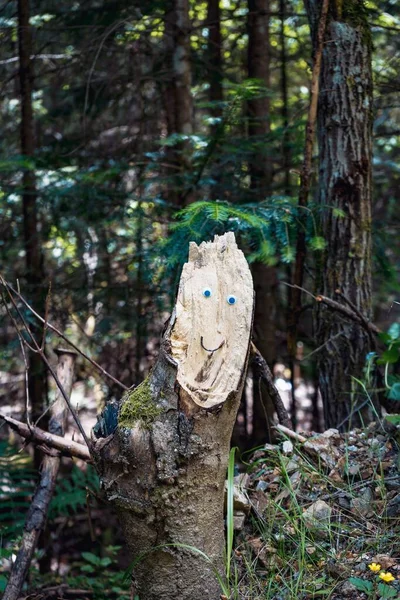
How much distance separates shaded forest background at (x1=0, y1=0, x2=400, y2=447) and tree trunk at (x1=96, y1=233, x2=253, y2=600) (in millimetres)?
1405

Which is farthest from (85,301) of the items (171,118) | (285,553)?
(285,553)

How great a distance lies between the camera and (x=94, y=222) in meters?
6.30

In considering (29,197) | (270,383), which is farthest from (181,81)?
(270,383)

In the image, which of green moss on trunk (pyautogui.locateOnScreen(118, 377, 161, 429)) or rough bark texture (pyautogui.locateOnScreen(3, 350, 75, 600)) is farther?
rough bark texture (pyautogui.locateOnScreen(3, 350, 75, 600))

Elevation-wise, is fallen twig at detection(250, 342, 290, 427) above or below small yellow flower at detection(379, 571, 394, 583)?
above

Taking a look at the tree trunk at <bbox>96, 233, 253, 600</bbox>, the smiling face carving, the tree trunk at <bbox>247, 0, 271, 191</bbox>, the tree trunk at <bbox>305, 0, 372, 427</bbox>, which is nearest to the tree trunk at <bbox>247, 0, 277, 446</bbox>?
the tree trunk at <bbox>247, 0, 271, 191</bbox>

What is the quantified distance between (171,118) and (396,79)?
2.73m

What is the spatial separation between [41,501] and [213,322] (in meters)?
1.81

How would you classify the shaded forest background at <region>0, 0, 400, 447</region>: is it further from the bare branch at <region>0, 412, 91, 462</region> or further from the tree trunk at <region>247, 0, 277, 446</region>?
the bare branch at <region>0, 412, 91, 462</region>

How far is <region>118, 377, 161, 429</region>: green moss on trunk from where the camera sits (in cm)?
267

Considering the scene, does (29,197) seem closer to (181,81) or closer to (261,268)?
(181,81)

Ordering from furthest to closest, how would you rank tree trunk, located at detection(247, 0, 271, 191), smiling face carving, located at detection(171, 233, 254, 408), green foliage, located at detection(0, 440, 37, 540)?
tree trunk, located at detection(247, 0, 271, 191), green foliage, located at detection(0, 440, 37, 540), smiling face carving, located at detection(171, 233, 254, 408)

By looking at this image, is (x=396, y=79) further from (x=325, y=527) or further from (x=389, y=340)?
(x=325, y=527)

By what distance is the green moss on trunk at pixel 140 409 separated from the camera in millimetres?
2672
